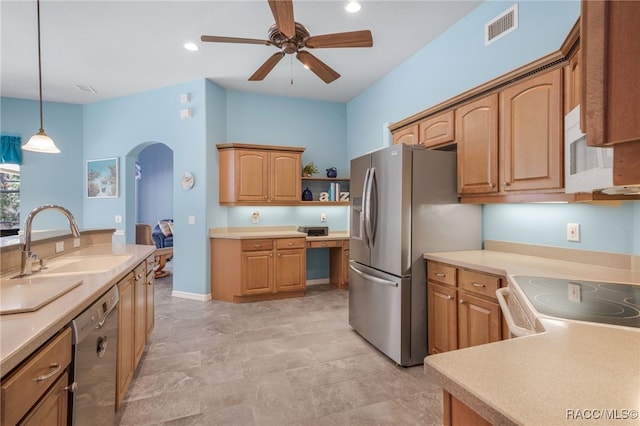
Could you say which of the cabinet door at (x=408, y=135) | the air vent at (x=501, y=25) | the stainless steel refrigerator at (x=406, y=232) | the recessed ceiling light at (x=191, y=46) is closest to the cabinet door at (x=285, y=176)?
the recessed ceiling light at (x=191, y=46)

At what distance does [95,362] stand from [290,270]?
10.2 ft

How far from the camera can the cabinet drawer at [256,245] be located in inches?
166

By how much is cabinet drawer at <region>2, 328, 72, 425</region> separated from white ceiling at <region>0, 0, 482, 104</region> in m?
2.93

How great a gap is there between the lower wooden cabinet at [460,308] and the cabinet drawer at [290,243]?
2.27 m

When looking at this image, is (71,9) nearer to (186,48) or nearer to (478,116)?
(186,48)

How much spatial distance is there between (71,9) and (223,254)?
121 inches

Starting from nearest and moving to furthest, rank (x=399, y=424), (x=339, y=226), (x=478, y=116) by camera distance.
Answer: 1. (x=399, y=424)
2. (x=478, y=116)
3. (x=339, y=226)

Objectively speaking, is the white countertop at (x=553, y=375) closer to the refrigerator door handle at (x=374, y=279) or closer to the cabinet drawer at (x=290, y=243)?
the refrigerator door handle at (x=374, y=279)

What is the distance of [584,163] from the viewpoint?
4.24ft

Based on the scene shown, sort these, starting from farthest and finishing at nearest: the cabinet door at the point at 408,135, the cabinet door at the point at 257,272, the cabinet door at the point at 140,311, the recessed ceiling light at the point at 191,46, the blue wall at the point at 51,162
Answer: the blue wall at the point at 51,162
the cabinet door at the point at 257,272
the recessed ceiling light at the point at 191,46
the cabinet door at the point at 408,135
the cabinet door at the point at 140,311

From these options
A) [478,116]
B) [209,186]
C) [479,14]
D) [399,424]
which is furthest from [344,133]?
[399,424]

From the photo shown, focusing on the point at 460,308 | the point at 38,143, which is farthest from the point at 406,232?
the point at 38,143

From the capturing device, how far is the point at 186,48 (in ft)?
11.6

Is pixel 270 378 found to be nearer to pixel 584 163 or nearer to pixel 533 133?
pixel 584 163
